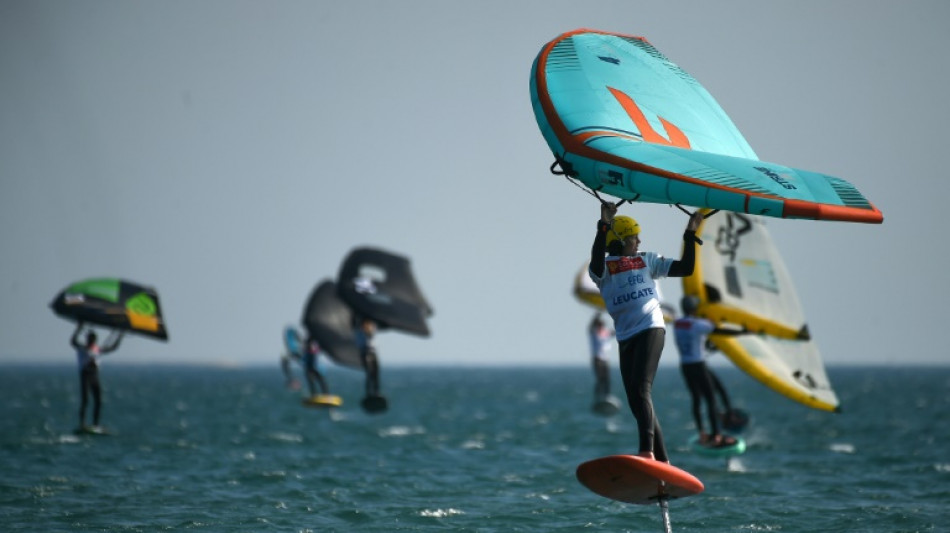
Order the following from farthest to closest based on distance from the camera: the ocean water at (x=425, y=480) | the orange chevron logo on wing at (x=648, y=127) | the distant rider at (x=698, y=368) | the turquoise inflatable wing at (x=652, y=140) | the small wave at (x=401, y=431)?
the small wave at (x=401, y=431), the distant rider at (x=698, y=368), the ocean water at (x=425, y=480), the orange chevron logo on wing at (x=648, y=127), the turquoise inflatable wing at (x=652, y=140)

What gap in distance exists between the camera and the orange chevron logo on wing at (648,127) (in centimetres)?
1122

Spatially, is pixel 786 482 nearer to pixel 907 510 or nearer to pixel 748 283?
pixel 907 510

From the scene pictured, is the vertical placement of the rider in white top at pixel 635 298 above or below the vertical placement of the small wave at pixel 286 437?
above

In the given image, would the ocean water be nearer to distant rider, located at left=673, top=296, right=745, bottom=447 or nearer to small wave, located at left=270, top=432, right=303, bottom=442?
small wave, located at left=270, top=432, right=303, bottom=442

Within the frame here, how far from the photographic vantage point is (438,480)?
1916cm

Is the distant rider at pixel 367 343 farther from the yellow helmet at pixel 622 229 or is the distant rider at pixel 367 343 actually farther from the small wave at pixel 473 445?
the yellow helmet at pixel 622 229

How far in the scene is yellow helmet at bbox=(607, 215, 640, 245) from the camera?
11.0m

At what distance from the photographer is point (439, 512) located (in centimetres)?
1527

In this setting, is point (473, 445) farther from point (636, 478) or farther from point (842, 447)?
point (636, 478)

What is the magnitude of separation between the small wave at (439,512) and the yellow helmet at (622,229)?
17.8 ft

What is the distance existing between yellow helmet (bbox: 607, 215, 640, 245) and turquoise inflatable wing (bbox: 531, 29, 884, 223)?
328 mm

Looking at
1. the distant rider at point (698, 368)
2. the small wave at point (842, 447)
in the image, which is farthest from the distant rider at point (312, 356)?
the distant rider at point (698, 368)

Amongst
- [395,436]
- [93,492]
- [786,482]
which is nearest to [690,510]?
[786,482]

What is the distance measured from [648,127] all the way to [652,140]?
34 cm
